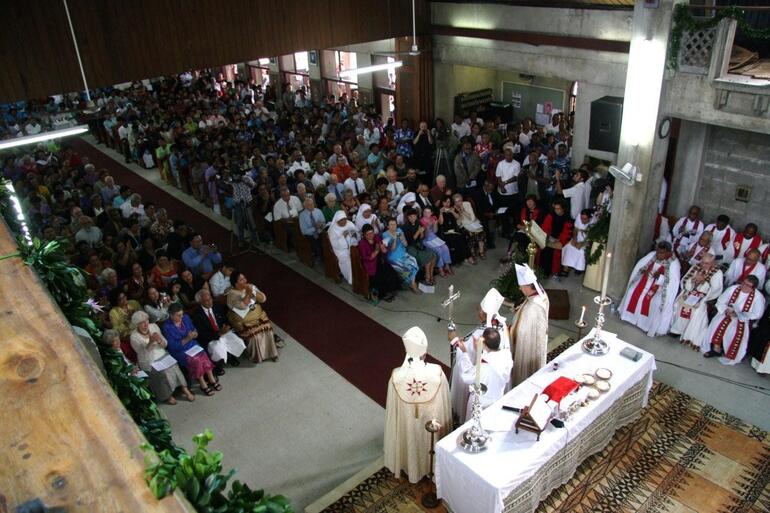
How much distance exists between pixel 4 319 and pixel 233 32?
10188 mm

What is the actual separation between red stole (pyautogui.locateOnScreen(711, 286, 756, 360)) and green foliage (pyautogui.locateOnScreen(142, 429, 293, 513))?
722 cm

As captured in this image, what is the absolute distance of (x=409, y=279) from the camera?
392 inches

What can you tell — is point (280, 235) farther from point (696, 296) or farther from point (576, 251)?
point (696, 296)

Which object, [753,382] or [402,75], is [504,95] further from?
[753,382]

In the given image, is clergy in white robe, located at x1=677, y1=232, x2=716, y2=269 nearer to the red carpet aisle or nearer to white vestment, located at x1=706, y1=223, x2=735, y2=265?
white vestment, located at x1=706, y1=223, x2=735, y2=265

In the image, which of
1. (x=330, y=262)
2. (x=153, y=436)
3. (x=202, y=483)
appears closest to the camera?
(x=202, y=483)

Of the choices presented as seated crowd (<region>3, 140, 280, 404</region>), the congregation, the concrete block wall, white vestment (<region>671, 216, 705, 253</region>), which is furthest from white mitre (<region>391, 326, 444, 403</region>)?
the concrete block wall

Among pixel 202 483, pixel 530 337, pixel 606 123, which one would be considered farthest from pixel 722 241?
pixel 202 483

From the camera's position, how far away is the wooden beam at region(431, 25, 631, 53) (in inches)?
421

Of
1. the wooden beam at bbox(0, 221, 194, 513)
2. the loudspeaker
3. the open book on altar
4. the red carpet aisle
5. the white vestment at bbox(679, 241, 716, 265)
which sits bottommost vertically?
the red carpet aisle

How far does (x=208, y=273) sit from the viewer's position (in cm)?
915

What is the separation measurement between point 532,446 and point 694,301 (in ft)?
13.1

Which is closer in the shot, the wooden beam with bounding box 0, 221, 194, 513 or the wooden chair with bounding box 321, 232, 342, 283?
the wooden beam with bounding box 0, 221, 194, 513

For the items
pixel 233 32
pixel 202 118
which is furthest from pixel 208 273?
pixel 202 118
